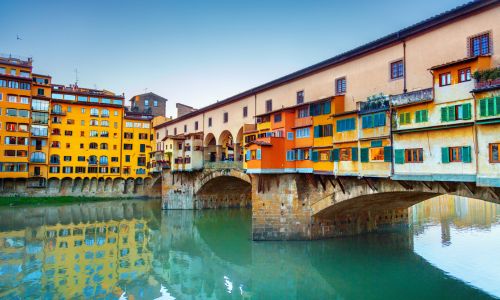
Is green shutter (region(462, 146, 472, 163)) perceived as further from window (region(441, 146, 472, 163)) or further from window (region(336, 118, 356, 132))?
window (region(336, 118, 356, 132))

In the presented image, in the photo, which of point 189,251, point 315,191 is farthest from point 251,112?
point 189,251

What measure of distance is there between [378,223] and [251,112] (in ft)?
53.0

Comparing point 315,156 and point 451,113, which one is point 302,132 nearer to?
point 315,156

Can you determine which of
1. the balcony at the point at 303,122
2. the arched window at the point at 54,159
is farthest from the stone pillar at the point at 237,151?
the arched window at the point at 54,159

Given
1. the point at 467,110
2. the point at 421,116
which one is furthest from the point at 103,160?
the point at 467,110

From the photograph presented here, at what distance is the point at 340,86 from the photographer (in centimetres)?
2491

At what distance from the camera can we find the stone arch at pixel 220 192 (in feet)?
152

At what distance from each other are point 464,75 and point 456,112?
1.76 meters

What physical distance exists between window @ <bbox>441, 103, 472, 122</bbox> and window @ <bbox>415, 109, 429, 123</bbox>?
0.83 metres

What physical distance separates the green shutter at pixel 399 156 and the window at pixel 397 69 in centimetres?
486

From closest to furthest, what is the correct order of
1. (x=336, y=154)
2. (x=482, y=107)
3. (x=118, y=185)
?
1. (x=482, y=107)
2. (x=336, y=154)
3. (x=118, y=185)

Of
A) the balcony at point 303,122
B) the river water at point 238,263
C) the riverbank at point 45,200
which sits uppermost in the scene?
the balcony at point 303,122

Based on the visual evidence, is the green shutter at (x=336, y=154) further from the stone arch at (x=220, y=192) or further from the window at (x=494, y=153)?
the stone arch at (x=220, y=192)

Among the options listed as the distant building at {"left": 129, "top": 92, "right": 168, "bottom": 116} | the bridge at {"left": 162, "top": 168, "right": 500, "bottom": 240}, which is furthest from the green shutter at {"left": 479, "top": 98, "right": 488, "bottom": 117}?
the distant building at {"left": 129, "top": 92, "right": 168, "bottom": 116}
